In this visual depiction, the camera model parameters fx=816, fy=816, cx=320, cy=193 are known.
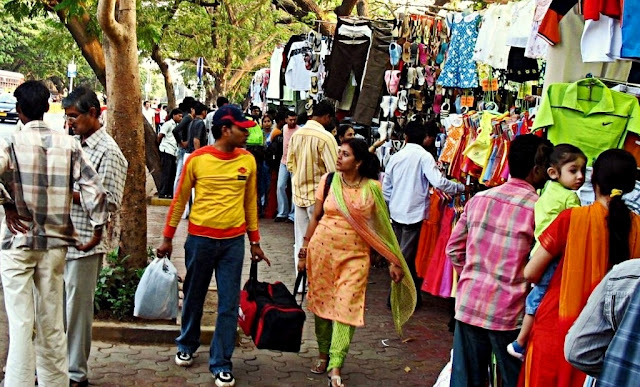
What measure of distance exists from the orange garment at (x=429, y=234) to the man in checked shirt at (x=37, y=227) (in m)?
4.31

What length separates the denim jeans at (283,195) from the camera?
536 inches

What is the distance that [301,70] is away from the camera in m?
13.6

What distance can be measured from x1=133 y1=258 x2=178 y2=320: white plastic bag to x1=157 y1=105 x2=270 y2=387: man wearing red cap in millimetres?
256

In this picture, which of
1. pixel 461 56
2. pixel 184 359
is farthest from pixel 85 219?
pixel 461 56

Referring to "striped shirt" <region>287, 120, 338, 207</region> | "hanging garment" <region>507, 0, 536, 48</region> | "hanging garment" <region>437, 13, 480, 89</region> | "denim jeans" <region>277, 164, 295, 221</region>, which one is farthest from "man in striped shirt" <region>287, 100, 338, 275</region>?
"denim jeans" <region>277, 164, 295, 221</region>

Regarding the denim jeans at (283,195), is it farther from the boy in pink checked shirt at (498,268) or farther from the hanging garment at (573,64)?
the boy in pink checked shirt at (498,268)

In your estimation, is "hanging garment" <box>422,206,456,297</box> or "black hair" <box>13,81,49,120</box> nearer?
"black hair" <box>13,81,49,120</box>

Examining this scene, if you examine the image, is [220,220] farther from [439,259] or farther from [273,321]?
[439,259]

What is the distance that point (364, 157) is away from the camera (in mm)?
5789

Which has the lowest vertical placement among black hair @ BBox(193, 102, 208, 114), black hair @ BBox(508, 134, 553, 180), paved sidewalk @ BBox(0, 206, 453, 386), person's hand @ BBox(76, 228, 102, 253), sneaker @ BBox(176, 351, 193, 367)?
paved sidewalk @ BBox(0, 206, 453, 386)

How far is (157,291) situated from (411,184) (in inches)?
118

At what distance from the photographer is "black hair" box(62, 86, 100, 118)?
16.9 ft

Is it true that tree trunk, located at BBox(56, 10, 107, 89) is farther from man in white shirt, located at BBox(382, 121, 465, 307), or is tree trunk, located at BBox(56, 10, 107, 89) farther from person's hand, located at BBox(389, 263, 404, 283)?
person's hand, located at BBox(389, 263, 404, 283)

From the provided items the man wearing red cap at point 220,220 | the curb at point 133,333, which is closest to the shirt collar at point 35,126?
the man wearing red cap at point 220,220
